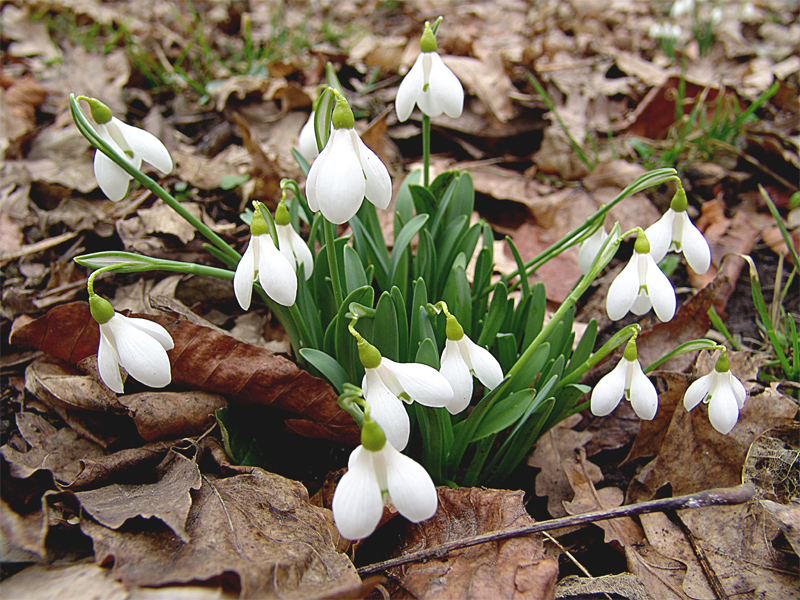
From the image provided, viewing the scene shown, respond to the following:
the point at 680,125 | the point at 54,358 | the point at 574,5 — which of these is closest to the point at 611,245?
the point at 54,358

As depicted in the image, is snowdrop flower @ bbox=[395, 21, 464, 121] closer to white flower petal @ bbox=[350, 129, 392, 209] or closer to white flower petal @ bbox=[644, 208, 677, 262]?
white flower petal @ bbox=[350, 129, 392, 209]

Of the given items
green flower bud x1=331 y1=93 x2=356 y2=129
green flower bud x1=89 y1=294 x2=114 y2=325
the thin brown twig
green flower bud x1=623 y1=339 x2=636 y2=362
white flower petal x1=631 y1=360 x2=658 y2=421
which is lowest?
the thin brown twig

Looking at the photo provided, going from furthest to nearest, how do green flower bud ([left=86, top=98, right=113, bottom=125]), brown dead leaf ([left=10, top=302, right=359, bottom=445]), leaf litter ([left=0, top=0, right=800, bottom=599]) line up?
brown dead leaf ([left=10, top=302, right=359, bottom=445]) → green flower bud ([left=86, top=98, right=113, bottom=125]) → leaf litter ([left=0, top=0, right=800, bottom=599])

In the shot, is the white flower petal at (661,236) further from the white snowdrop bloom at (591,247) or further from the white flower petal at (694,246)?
the white snowdrop bloom at (591,247)

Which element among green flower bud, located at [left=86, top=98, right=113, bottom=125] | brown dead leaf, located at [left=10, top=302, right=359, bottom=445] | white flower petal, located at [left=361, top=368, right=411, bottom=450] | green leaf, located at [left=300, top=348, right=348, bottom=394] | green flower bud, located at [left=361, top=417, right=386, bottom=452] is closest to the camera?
green flower bud, located at [left=361, top=417, right=386, bottom=452]

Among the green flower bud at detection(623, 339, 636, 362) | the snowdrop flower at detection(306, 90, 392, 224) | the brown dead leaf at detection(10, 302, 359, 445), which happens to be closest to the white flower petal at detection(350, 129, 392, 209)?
the snowdrop flower at detection(306, 90, 392, 224)

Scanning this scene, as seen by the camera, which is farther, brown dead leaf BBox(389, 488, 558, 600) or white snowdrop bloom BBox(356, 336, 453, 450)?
brown dead leaf BBox(389, 488, 558, 600)

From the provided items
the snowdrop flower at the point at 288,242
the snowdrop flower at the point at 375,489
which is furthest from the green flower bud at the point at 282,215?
the snowdrop flower at the point at 375,489
